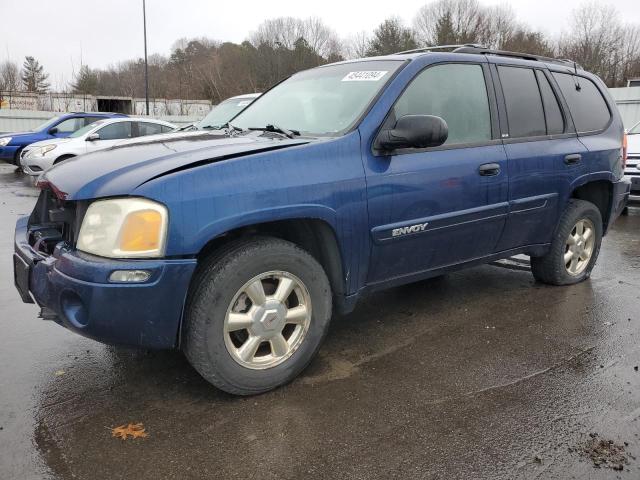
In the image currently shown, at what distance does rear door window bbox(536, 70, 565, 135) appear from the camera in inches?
169

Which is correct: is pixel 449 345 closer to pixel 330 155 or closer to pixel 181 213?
pixel 330 155

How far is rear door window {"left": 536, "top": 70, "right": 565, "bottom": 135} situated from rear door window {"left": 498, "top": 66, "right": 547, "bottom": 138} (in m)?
0.06

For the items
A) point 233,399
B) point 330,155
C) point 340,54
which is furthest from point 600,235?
point 340,54

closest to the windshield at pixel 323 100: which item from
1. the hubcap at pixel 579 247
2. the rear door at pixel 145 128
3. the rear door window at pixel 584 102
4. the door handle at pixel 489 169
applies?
the door handle at pixel 489 169

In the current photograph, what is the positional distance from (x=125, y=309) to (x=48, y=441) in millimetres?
710

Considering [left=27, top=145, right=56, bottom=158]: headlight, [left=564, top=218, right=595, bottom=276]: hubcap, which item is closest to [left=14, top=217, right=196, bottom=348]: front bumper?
[left=564, top=218, right=595, bottom=276]: hubcap

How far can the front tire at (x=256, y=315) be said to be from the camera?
2643 mm

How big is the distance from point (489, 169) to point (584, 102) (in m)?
1.66

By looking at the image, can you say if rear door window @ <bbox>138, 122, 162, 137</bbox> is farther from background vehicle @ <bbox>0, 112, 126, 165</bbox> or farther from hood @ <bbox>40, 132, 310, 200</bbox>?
hood @ <bbox>40, 132, 310, 200</bbox>

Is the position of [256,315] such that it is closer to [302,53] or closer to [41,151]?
[41,151]

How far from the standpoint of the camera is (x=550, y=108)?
434 centimetres

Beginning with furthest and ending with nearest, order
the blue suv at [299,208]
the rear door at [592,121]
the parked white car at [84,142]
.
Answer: the parked white car at [84,142]
the rear door at [592,121]
the blue suv at [299,208]

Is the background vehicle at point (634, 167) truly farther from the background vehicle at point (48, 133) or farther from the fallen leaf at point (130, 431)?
the background vehicle at point (48, 133)

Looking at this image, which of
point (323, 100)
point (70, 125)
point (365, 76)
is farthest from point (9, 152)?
point (365, 76)
